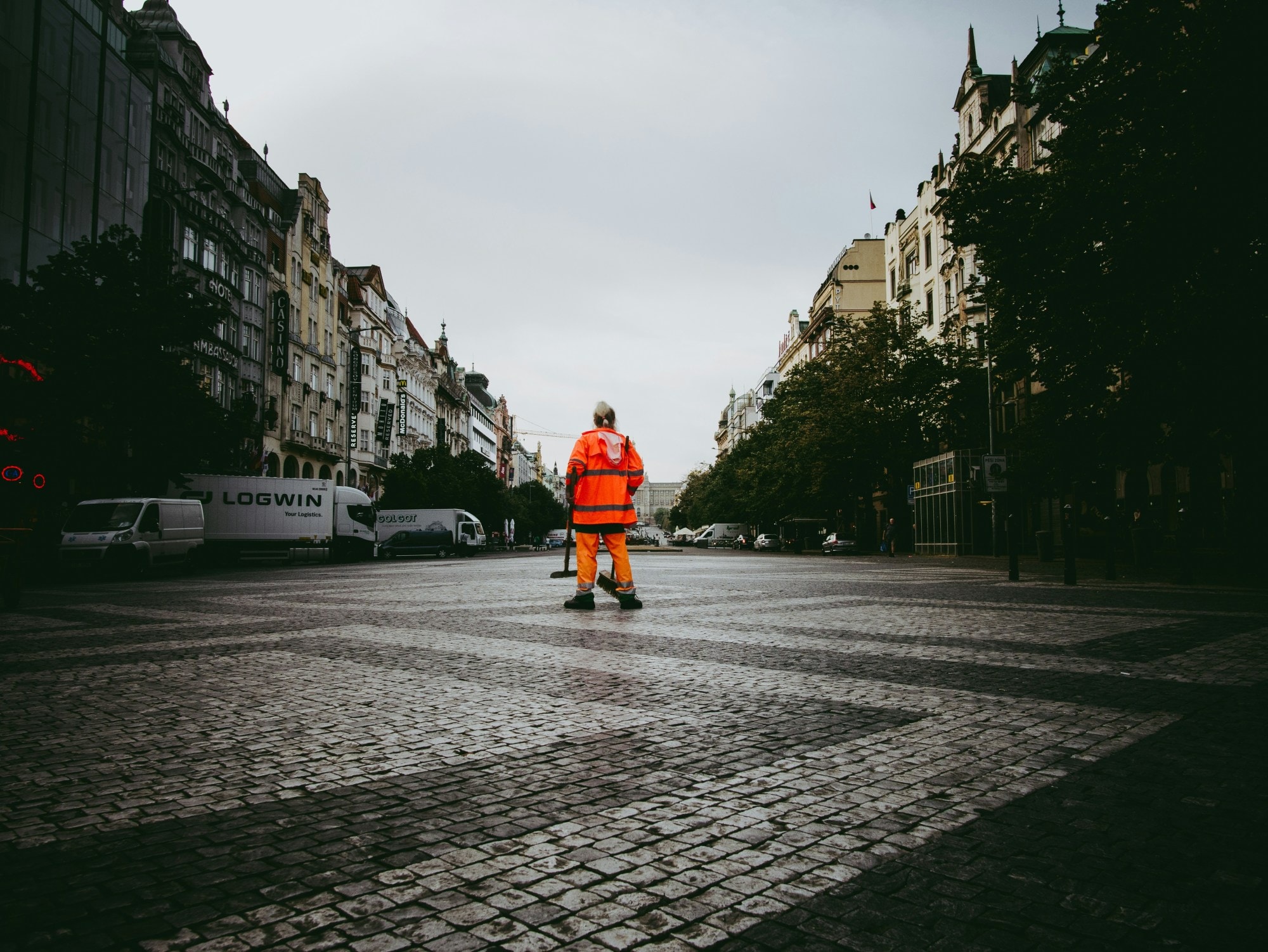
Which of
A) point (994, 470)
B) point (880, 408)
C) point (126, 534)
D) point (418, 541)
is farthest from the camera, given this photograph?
point (880, 408)

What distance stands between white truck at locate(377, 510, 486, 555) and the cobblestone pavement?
122 ft

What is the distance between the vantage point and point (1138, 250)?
16.3 metres

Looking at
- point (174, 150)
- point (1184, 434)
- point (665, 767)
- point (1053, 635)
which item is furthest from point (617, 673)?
point (174, 150)

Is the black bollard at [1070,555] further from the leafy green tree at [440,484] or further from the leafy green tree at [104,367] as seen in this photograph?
the leafy green tree at [440,484]

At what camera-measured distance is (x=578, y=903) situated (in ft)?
7.57

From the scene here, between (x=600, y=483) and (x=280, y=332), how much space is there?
157 feet

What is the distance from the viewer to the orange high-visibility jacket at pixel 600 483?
384 inches

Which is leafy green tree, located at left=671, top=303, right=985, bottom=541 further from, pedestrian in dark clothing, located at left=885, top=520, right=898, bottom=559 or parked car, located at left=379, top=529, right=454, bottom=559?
parked car, located at left=379, top=529, right=454, bottom=559

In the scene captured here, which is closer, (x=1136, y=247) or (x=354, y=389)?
(x=1136, y=247)

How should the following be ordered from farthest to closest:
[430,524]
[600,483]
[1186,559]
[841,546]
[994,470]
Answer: [841,546]
[430,524]
[994,470]
[1186,559]
[600,483]

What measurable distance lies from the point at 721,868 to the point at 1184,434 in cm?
1753

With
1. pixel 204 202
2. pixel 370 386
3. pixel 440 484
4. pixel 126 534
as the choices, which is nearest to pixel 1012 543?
pixel 126 534

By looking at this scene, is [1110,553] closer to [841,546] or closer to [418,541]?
[418,541]

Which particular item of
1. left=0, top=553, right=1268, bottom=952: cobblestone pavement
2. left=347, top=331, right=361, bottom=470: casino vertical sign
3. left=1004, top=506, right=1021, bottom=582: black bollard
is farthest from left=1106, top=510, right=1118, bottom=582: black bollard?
left=347, top=331, right=361, bottom=470: casino vertical sign
